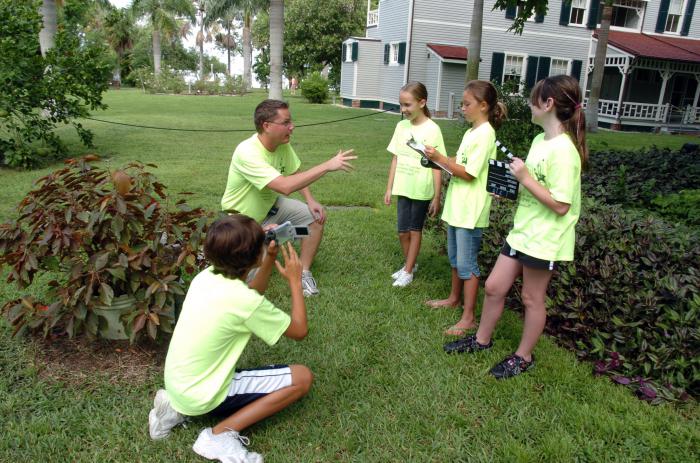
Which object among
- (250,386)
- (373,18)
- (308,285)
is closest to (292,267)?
(250,386)

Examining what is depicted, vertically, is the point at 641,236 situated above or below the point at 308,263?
above

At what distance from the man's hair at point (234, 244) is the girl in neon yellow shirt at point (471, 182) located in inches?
62.6

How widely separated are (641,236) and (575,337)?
81 centimetres

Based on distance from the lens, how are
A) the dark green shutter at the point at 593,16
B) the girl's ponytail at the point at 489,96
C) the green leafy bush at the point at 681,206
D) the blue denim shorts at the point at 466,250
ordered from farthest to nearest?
the dark green shutter at the point at 593,16 → the green leafy bush at the point at 681,206 → the blue denim shorts at the point at 466,250 → the girl's ponytail at the point at 489,96

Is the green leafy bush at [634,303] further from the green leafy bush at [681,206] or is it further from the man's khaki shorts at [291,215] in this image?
the man's khaki shorts at [291,215]

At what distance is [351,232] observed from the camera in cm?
596

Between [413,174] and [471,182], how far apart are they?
2.39ft

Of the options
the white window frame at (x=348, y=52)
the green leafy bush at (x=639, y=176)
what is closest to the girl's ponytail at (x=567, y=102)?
the green leafy bush at (x=639, y=176)

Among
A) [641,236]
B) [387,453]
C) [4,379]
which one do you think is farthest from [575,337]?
[4,379]

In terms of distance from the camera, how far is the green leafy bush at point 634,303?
2990 mm

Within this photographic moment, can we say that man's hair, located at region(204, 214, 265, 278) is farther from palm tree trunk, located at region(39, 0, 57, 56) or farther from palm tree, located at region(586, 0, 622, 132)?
palm tree, located at region(586, 0, 622, 132)

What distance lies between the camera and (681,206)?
521cm

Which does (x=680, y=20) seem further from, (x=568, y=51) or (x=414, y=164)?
(x=414, y=164)

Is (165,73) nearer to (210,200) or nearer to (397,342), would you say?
(210,200)
